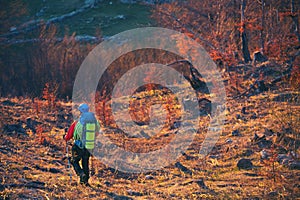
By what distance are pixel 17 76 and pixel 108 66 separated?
4.15 metres

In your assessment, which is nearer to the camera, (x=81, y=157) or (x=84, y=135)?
(x=84, y=135)

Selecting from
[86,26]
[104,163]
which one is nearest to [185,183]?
[104,163]

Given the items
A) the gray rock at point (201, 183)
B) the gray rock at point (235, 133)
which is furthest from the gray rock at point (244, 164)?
the gray rock at point (235, 133)

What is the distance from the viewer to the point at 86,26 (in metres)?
27.9

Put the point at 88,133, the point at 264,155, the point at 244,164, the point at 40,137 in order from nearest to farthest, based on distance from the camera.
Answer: the point at 88,133 < the point at 244,164 < the point at 264,155 < the point at 40,137

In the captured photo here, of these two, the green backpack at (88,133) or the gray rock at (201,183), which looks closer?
the green backpack at (88,133)

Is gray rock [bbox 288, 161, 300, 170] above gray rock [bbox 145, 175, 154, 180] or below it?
above

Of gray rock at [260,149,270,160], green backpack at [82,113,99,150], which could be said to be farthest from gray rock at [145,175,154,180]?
gray rock at [260,149,270,160]

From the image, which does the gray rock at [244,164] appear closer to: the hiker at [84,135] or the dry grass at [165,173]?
the dry grass at [165,173]

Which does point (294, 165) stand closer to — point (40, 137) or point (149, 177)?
point (149, 177)

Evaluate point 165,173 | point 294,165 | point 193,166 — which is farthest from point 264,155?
point 165,173

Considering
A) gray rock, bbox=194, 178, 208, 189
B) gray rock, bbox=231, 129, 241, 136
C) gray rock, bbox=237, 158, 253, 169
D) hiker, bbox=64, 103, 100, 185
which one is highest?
hiker, bbox=64, 103, 100, 185

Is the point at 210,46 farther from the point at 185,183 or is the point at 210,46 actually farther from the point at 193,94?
the point at 185,183

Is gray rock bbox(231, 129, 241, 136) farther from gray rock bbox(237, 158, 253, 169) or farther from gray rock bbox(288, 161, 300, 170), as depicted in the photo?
gray rock bbox(288, 161, 300, 170)
